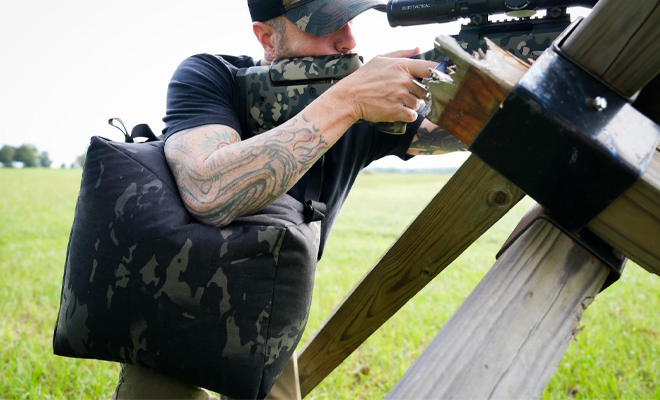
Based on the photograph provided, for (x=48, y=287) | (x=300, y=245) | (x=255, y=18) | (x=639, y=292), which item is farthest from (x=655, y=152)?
(x=48, y=287)

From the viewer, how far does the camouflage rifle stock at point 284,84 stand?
6.26 ft

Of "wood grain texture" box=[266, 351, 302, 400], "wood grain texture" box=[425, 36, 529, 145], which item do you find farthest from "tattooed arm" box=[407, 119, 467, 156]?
"wood grain texture" box=[425, 36, 529, 145]

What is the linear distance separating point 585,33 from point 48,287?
492 centimetres

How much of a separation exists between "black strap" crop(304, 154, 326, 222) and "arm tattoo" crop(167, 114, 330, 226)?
0.14 metres

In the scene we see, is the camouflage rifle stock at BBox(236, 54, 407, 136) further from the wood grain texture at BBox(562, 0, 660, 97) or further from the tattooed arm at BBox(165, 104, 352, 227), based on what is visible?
the wood grain texture at BBox(562, 0, 660, 97)

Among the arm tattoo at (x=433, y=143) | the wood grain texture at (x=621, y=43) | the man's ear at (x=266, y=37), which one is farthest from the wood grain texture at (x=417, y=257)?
the man's ear at (x=266, y=37)

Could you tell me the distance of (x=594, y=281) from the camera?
3.01 ft

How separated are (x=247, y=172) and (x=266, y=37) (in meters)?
0.86

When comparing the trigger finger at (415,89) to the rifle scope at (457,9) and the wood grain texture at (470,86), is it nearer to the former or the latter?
the rifle scope at (457,9)

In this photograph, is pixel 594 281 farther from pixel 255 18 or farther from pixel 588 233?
pixel 255 18

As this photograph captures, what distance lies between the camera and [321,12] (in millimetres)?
2053

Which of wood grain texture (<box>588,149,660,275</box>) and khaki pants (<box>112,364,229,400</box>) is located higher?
wood grain texture (<box>588,149,660,275</box>)

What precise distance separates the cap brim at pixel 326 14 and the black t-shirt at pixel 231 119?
346 mm

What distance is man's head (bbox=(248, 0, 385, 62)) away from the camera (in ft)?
6.68
